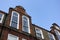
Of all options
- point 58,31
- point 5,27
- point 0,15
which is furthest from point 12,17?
point 58,31

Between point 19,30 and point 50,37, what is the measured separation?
20.5ft

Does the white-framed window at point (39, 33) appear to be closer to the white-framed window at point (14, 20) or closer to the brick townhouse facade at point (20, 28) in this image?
the brick townhouse facade at point (20, 28)

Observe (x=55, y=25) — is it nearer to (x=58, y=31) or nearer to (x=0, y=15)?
(x=58, y=31)

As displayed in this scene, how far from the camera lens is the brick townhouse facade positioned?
15727 millimetres

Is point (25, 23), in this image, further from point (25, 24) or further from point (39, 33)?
point (39, 33)

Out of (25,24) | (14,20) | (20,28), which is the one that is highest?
(14,20)

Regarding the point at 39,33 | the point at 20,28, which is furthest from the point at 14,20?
the point at 39,33

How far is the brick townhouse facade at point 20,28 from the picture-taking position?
15.7 m

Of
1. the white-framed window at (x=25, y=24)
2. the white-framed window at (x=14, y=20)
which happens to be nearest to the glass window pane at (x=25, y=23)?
the white-framed window at (x=25, y=24)

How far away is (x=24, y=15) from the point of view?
2017cm

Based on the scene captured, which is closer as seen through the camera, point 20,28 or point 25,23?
point 20,28

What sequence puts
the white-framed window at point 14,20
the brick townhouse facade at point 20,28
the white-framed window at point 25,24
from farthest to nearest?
the white-framed window at point 25,24 → the white-framed window at point 14,20 → the brick townhouse facade at point 20,28

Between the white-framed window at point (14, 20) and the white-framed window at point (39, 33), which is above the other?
the white-framed window at point (14, 20)

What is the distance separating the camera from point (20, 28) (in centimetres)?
1733
